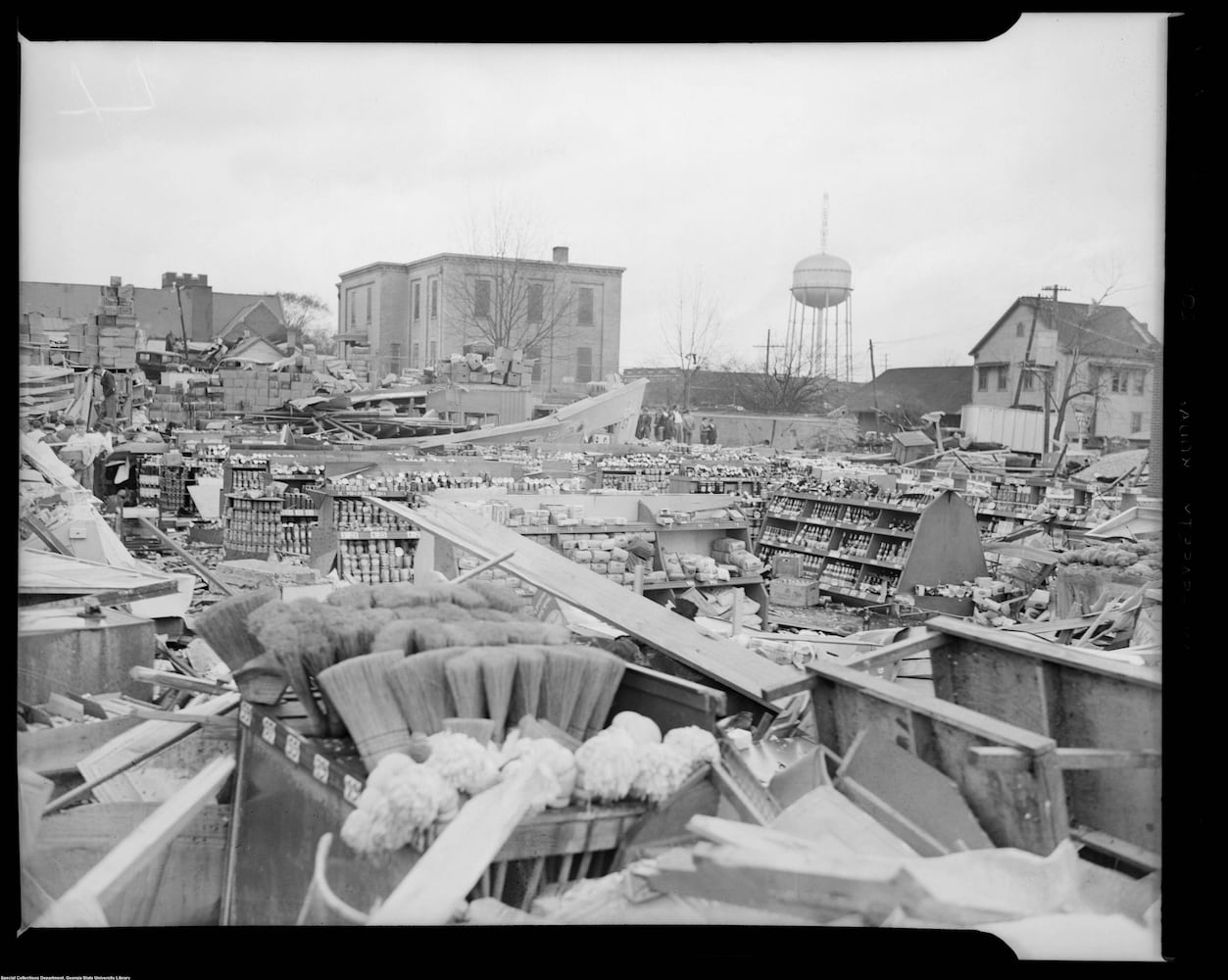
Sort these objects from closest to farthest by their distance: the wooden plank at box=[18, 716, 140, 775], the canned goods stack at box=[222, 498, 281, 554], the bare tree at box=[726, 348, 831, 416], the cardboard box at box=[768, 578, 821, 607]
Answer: the wooden plank at box=[18, 716, 140, 775] < the bare tree at box=[726, 348, 831, 416] < the canned goods stack at box=[222, 498, 281, 554] < the cardboard box at box=[768, 578, 821, 607]

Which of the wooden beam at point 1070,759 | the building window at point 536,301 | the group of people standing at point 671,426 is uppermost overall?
the building window at point 536,301

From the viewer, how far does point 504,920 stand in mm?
2506

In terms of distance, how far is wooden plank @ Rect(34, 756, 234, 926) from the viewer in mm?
2527

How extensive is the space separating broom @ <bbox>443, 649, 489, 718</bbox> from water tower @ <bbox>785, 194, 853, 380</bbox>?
1881 millimetres

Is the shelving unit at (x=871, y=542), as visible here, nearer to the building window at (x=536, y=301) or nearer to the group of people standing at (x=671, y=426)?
the group of people standing at (x=671, y=426)

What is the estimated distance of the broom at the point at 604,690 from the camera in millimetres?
2791

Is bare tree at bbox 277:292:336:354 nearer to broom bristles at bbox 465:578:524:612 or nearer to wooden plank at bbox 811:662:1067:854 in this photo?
broom bristles at bbox 465:578:524:612

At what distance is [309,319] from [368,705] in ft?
5.67

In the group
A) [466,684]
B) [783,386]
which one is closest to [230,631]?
[466,684]

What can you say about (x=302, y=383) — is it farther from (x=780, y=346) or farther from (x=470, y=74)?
(x=780, y=346)

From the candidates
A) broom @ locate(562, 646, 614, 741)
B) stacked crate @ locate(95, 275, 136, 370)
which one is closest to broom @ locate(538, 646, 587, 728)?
broom @ locate(562, 646, 614, 741)

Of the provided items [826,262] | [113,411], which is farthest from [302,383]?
[826,262]

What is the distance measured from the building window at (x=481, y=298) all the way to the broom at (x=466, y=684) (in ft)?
5.29

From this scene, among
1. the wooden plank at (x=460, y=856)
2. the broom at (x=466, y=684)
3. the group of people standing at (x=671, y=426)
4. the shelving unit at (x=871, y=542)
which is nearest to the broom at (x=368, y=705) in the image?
the broom at (x=466, y=684)
